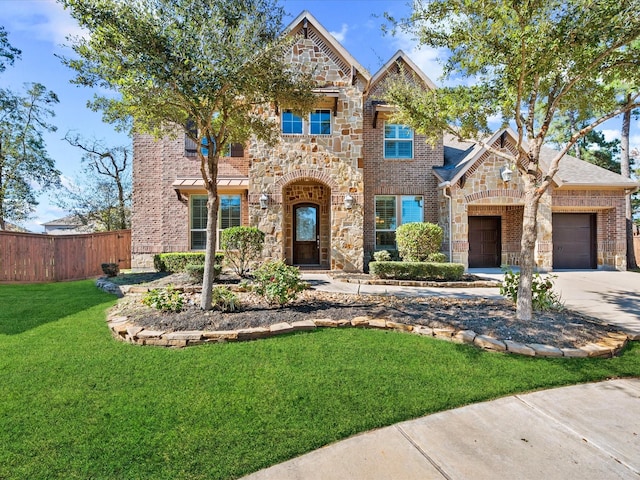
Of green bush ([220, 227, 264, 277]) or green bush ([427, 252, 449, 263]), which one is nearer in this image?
green bush ([220, 227, 264, 277])

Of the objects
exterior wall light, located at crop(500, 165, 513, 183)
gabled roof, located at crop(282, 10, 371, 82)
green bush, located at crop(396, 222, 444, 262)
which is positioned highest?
gabled roof, located at crop(282, 10, 371, 82)

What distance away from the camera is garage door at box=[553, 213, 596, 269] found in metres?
13.3

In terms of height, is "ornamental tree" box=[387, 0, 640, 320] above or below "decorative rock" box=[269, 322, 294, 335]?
above

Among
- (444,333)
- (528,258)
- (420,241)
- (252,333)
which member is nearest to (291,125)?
(420,241)

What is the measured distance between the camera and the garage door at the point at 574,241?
13320 millimetres

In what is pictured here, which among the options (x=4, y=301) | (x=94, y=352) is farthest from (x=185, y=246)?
(x=94, y=352)

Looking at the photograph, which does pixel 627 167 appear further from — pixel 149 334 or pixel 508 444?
pixel 149 334

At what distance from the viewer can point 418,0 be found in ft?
19.2

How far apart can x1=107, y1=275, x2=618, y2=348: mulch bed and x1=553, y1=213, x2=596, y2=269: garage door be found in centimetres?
859

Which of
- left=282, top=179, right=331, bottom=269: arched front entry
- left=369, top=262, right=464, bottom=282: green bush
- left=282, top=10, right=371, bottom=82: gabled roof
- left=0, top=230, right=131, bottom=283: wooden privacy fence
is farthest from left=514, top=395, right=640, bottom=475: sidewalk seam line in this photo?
left=0, top=230, right=131, bottom=283: wooden privacy fence

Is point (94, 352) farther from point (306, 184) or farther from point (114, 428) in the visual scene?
point (306, 184)

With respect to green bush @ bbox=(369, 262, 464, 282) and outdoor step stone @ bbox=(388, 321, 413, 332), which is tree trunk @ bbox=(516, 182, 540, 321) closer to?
outdoor step stone @ bbox=(388, 321, 413, 332)

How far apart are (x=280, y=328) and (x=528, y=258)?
4.42 metres

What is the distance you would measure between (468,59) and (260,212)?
7675 mm
